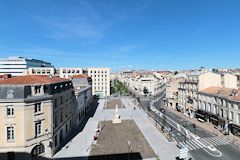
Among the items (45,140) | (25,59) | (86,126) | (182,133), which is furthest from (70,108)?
(25,59)

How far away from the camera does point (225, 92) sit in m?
59.3

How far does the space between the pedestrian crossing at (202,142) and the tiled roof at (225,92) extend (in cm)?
1000

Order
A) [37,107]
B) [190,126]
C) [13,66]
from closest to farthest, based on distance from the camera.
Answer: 1. [37,107]
2. [190,126]
3. [13,66]

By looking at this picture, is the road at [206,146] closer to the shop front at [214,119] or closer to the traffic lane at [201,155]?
the traffic lane at [201,155]

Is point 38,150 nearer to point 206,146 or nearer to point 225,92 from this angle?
point 206,146

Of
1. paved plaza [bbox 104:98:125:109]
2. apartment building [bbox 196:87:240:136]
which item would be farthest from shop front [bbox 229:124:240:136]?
paved plaza [bbox 104:98:125:109]

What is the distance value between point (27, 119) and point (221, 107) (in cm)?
4379

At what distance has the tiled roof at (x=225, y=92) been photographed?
5387cm

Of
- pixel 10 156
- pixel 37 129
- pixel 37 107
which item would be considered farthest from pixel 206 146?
pixel 10 156

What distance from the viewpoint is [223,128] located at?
186 feet

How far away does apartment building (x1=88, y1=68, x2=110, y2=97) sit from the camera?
15150 centimetres

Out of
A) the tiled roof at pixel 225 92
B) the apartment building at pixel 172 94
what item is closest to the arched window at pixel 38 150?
the tiled roof at pixel 225 92

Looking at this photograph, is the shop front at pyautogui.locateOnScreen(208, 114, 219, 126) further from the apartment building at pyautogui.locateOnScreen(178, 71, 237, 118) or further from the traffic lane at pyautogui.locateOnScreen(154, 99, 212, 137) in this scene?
the apartment building at pyautogui.locateOnScreen(178, 71, 237, 118)

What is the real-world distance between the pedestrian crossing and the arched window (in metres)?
24.5
